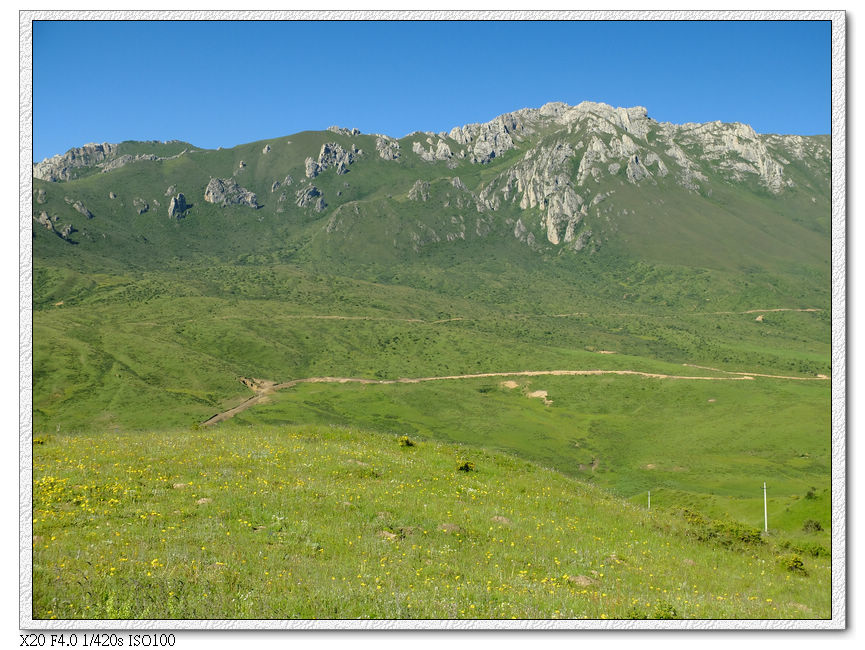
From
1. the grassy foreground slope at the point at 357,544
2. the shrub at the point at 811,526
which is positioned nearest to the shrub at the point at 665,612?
the grassy foreground slope at the point at 357,544

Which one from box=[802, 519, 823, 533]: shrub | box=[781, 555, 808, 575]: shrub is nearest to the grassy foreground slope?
box=[781, 555, 808, 575]: shrub

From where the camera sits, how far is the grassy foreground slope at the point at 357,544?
48.2ft

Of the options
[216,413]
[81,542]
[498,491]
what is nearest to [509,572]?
[498,491]

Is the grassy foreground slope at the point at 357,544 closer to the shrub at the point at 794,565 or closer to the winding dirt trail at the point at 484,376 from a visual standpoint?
the shrub at the point at 794,565

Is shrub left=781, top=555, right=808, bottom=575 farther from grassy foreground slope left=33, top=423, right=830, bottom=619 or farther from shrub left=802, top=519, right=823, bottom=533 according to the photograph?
shrub left=802, top=519, right=823, bottom=533

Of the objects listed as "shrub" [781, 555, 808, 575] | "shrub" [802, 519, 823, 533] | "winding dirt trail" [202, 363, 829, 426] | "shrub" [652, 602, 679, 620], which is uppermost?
"shrub" [652, 602, 679, 620]

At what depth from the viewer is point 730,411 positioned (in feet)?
481

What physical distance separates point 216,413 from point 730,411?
11566cm

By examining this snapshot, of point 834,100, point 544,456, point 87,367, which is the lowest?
point 544,456

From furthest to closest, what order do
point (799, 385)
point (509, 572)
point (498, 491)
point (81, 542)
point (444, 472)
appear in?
point (799, 385) < point (444, 472) < point (498, 491) < point (509, 572) < point (81, 542)

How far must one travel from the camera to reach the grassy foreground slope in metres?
14.7

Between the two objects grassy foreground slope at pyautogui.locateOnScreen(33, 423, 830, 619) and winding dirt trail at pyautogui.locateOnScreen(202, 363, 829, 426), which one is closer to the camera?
grassy foreground slope at pyautogui.locateOnScreen(33, 423, 830, 619)

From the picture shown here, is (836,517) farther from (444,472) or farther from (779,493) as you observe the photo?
(779,493)

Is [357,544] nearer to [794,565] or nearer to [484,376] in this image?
[794,565]
